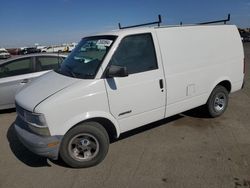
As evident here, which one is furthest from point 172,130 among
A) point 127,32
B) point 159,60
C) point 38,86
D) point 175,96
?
point 38,86

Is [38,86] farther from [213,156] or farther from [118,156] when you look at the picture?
[213,156]

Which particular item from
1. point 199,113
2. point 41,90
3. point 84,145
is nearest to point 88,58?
point 41,90

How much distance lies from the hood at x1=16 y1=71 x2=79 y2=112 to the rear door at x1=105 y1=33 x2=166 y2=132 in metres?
0.68

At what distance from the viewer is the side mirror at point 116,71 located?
358 centimetres

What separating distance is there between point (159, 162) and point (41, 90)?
6.96 ft

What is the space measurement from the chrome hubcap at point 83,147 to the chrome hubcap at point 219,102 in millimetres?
3012

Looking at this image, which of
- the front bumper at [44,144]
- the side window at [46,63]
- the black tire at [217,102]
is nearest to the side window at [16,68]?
the side window at [46,63]

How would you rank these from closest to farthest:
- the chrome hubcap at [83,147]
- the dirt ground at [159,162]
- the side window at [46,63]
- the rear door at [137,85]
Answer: the dirt ground at [159,162]
the chrome hubcap at [83,147]
the rear door at [137,85]
the side window at [46,63]

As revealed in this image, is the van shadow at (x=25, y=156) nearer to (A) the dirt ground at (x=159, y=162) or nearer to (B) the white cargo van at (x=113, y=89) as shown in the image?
(A) the dirt ground at (x=159, y=162)

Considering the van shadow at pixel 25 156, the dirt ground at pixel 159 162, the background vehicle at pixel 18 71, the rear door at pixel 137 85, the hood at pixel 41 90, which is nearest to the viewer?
the dirt ground at pixel 159 162

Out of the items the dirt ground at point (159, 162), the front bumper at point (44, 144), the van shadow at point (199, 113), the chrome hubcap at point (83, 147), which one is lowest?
the van shadow at point (199, 113)

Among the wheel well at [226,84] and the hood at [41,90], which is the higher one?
the hood at [41,90]

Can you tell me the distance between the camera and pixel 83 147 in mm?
3770

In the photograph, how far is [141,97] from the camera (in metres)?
4.04
